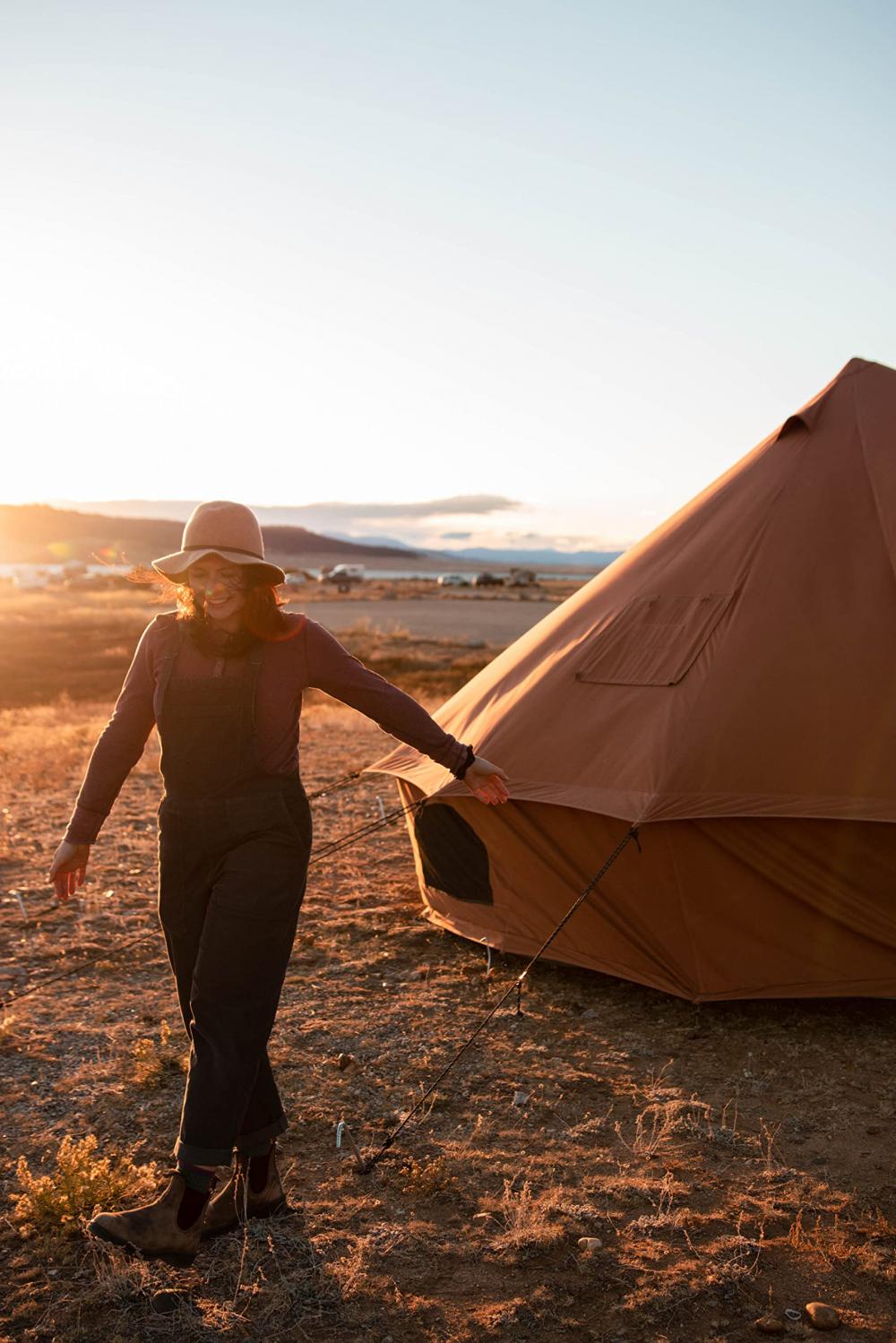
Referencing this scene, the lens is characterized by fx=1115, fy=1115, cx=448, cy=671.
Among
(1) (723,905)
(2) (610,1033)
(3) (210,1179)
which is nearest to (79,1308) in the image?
(3) (210,1179)

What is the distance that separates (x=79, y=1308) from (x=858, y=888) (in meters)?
3.45

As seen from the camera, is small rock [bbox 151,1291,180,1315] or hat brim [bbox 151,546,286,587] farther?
hat brim [bbox 151,546,286,587]

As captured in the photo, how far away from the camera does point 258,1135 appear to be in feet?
11.2

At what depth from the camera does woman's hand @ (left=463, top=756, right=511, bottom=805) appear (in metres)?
3.57

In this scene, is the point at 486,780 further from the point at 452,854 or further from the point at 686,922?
the point at 452,854

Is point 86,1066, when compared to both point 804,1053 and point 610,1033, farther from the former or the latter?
point 804,1053

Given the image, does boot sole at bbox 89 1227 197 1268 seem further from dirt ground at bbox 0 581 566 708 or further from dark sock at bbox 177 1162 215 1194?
dirt ground at bbox 0 581 566 708

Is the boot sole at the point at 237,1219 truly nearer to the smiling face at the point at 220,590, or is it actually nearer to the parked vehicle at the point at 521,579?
the smiling face at the point at 220,590

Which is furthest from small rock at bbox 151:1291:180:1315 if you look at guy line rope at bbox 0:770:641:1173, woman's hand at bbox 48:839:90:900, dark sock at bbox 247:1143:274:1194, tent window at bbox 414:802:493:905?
tent window at bbox 414:802:493:905

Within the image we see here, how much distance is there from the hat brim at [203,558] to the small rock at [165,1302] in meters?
2.03

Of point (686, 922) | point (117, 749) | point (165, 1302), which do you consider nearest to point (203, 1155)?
point (165, 1302)

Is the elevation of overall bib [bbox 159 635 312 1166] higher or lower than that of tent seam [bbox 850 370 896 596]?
lower

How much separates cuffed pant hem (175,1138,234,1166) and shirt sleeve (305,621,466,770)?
4.20 feet

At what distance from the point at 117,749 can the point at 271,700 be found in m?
0.52
